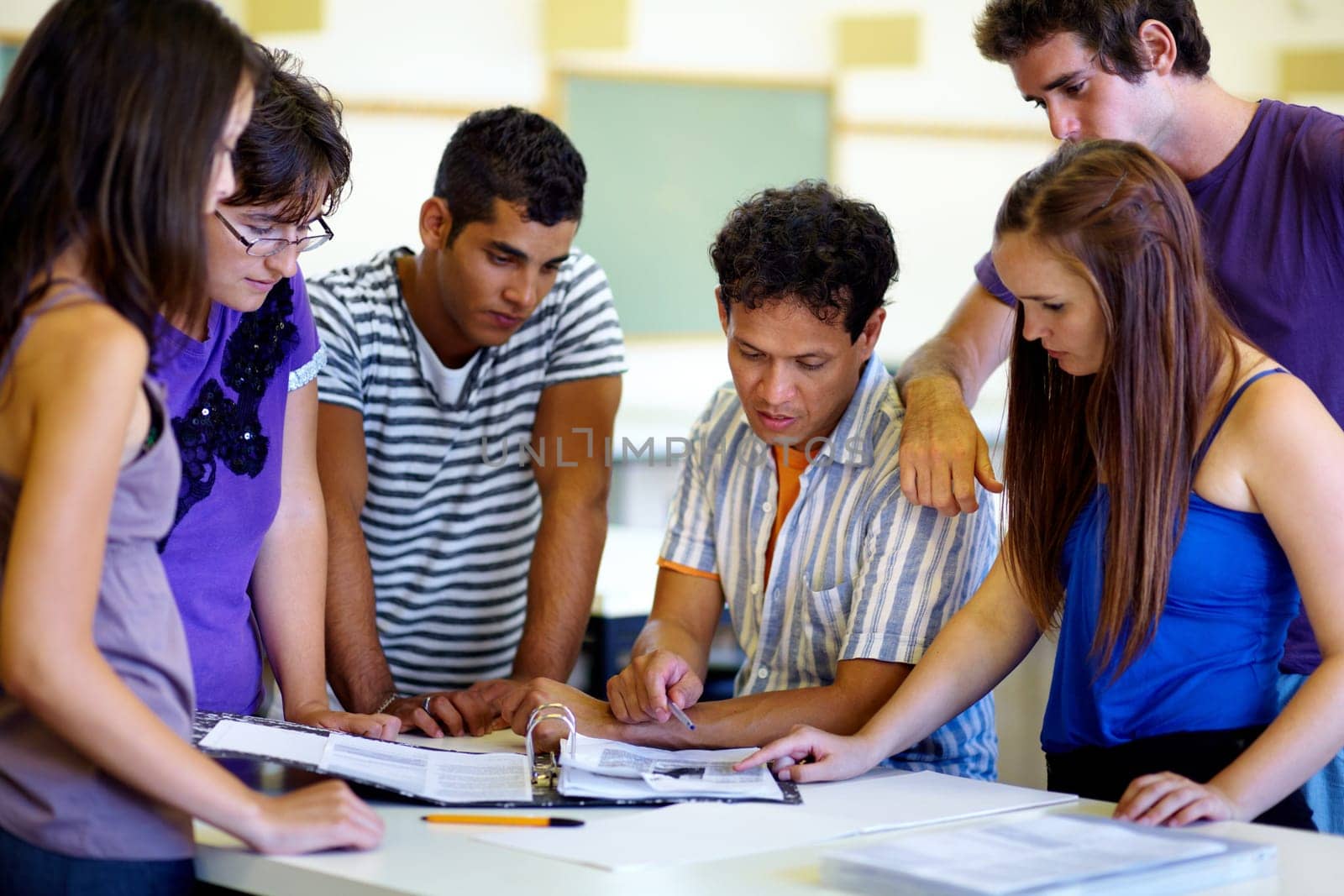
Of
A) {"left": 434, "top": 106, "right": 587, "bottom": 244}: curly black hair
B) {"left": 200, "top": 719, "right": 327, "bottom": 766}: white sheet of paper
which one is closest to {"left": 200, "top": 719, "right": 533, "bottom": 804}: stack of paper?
{"left": 200, "top": 719, "right": 327, "bottom": 766}: white sheet of paper

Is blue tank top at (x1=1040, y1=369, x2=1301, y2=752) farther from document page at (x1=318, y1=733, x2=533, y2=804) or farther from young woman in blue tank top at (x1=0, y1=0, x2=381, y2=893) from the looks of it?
young woman in blue tank top at (x1=0, y1=0, x2=381, y2=893)

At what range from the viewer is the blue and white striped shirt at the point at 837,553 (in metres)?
1.73

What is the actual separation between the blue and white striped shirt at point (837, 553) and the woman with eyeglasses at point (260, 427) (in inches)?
20.2

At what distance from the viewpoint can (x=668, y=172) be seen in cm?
393

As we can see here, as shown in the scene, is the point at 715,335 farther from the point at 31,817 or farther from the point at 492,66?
the point at 31,817

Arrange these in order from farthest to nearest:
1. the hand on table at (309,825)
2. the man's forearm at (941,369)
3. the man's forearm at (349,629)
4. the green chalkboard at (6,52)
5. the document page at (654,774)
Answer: the green chalkboard at (6,52) < the man's forearm at (349,629) < the man's forearm at (941,369) < the document page at (654,774) < the hand on table at (309,825)

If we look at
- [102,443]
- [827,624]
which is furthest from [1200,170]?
[102,443]

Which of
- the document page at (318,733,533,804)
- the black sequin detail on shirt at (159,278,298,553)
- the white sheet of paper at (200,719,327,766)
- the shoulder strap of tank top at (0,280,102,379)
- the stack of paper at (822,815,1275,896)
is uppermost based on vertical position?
the shoulder strap of tank top at (0,280,102,379)

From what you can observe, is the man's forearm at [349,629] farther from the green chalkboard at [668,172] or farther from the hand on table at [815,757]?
the green chalkboard at [668,172]

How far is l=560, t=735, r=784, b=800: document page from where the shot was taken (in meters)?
1.41

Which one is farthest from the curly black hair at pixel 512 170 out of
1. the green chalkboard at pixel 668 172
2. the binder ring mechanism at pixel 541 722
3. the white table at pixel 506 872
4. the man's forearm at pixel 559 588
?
the green chalkboard at pixel 668 172

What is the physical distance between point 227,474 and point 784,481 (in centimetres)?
72

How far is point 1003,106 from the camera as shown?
14.8 feet

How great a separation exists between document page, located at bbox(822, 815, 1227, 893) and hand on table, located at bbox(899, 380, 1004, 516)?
1.72ft
